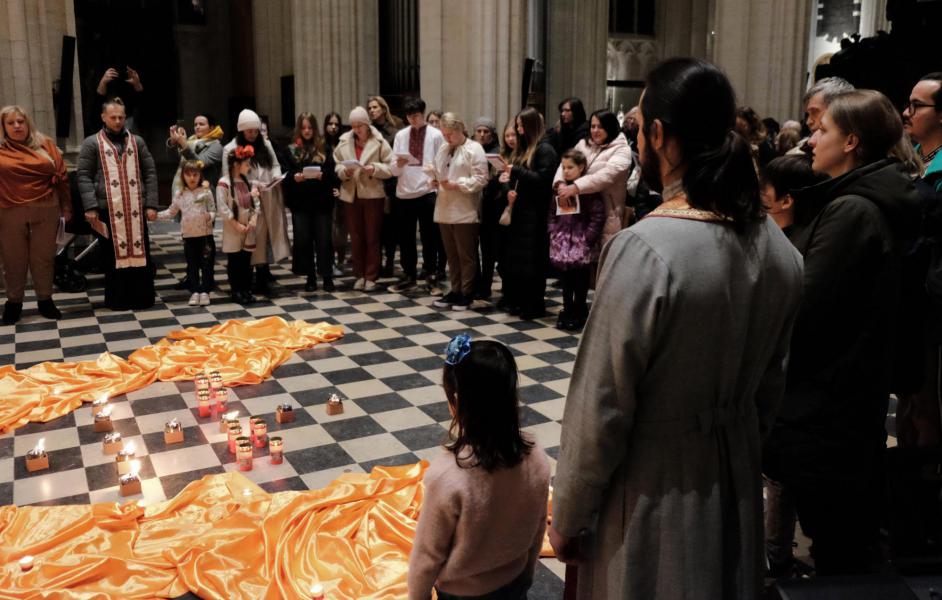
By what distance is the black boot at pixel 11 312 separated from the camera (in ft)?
Result: 24.3

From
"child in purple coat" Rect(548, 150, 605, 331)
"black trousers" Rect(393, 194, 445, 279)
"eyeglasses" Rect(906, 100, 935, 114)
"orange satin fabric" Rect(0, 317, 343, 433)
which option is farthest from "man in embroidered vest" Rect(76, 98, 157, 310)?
"eyeglasses" Rect(906, 100, 935, 114)

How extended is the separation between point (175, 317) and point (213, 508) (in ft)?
14.1

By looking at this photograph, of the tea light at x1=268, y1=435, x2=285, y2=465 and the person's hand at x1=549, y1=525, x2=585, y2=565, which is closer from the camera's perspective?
the person's hand at x1=549, y1=525, x2=585, y2=565

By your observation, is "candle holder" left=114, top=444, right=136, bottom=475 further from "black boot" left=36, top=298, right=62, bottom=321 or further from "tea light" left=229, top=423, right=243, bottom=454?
"black boot" left=36, top=298, right=62, bottom=321

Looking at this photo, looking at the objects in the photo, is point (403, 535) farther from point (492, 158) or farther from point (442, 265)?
point (442, 265)

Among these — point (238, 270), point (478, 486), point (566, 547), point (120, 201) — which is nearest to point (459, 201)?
point (238, 270)

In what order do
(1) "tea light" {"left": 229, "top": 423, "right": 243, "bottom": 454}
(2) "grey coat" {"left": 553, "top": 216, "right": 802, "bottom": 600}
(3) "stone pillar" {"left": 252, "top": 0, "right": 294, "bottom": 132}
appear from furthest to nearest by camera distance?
(3) "stone pillar" {"left": 252, "top": 0, "right": 294, "bottom": 132}, (1) "tea light" {"left": 229, "top": 423, "right": 243, "bottom": 454}, (2) "grey coat" {"left": 553, "top": 216, "right": 802, "bottom": 600}

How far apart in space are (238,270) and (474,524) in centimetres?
670

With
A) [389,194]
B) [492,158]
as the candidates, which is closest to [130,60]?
[389,194]

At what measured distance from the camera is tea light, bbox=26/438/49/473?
4.37 meters

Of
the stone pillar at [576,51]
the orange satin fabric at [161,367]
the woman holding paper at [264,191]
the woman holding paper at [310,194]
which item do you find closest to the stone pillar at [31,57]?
the woman holding paper at [264,191]

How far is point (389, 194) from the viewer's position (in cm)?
909

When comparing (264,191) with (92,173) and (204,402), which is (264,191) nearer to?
(92,173)

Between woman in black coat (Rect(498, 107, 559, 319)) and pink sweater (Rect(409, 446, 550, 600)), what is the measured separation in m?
5.18
